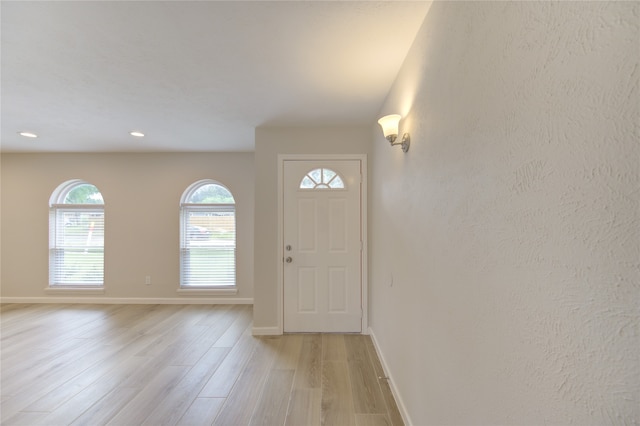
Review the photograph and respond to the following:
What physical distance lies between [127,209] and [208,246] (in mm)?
1446

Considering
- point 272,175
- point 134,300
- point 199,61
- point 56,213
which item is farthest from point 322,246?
point 56,213

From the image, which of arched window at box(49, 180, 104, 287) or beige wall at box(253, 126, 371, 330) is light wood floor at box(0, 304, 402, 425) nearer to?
beige wall at box(253, 126, 371, 330)

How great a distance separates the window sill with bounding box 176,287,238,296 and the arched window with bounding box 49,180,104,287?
144 centimetres

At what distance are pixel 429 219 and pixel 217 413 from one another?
1929mm

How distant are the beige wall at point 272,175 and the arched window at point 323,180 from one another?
9.4 inches

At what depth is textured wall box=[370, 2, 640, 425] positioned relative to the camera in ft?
1.51

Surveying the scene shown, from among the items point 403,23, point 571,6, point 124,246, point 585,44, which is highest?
point 403,23

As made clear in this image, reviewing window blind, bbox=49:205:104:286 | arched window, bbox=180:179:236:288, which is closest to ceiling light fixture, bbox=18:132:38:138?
window blind, bbox=49:205:104:286

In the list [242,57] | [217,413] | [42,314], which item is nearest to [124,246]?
[42,314]

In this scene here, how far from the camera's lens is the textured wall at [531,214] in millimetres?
459

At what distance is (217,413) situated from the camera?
182 centimetres

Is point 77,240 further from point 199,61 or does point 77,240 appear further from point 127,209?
point 199,61

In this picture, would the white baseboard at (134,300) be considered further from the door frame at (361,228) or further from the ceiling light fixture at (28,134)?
the ceiling light fixture at (28,134)

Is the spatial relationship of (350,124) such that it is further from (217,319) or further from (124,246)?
(124,246)
